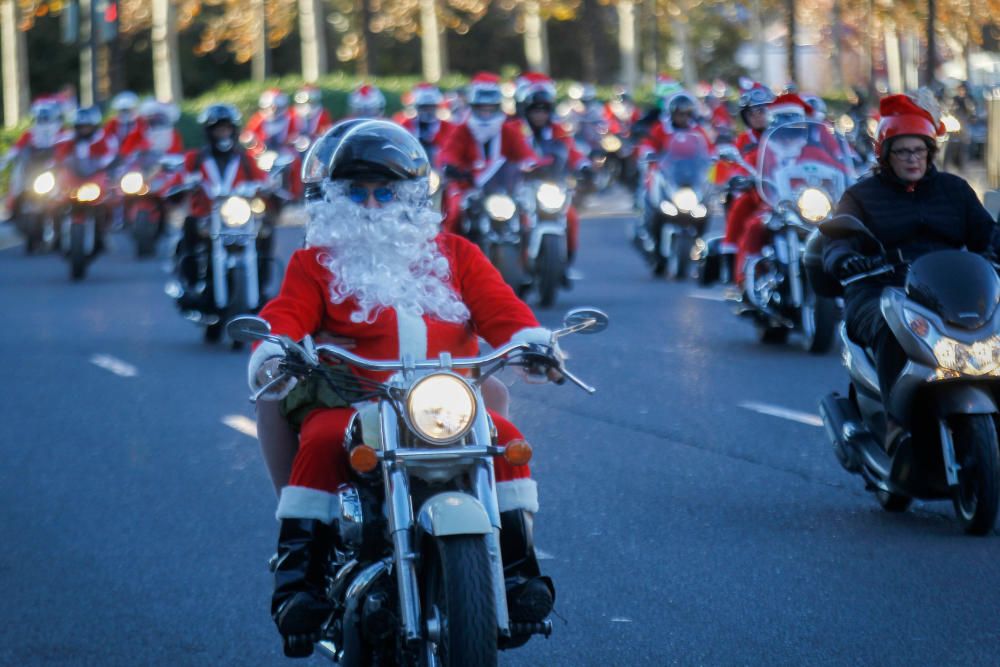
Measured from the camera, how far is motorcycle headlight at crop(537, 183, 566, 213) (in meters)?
18.5

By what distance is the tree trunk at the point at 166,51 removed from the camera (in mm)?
57969

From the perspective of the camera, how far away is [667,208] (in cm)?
2159

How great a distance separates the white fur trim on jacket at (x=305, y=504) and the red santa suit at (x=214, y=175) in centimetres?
1098

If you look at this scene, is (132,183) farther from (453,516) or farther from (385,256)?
(453,516)

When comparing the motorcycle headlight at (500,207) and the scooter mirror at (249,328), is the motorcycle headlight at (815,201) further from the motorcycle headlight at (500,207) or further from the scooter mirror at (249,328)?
the scooter mirror at (249,328)

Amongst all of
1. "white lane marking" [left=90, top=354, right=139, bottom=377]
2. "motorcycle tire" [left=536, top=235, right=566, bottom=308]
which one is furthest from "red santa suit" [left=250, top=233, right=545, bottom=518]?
"motorcycle tire" [left=536, top=235, right=566, bottom=308]

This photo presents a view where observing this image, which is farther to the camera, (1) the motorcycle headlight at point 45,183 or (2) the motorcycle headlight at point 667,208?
(1) the motorcycle headlight at point 45,183

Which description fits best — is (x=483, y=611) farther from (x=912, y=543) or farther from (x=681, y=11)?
(x=681, y=11)

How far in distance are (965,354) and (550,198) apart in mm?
10885

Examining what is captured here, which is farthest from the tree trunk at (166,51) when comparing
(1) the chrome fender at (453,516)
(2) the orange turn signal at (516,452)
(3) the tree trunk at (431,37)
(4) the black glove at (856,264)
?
(1) the chrome fender at (453,516)

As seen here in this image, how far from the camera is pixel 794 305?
15109 mm

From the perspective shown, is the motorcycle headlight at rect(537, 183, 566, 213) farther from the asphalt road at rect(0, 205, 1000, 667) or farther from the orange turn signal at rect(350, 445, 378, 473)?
the orange turn signal at rect(350, 445, 378, 473)

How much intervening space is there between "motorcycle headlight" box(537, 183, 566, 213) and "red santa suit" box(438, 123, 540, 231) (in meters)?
0.34

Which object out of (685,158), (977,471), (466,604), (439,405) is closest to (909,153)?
(977,471)
